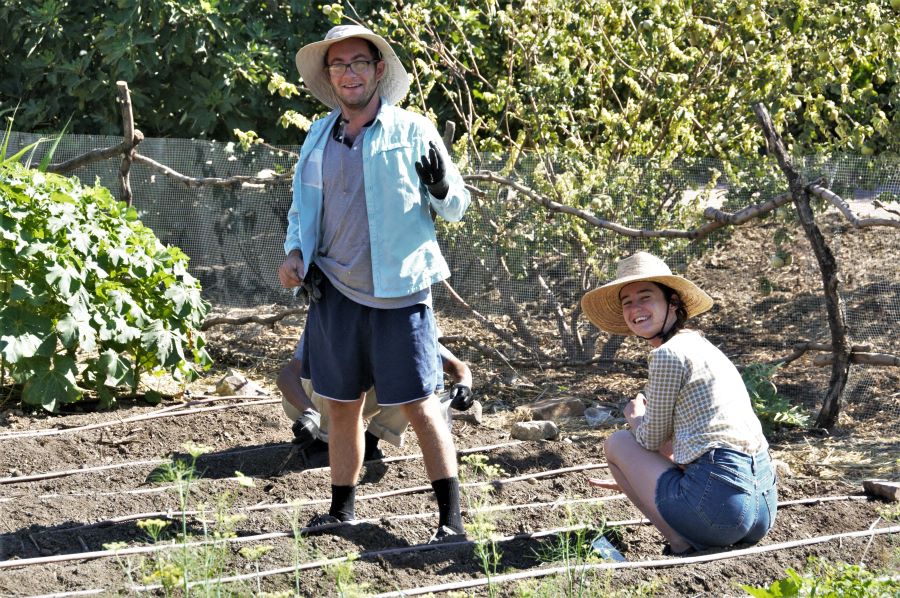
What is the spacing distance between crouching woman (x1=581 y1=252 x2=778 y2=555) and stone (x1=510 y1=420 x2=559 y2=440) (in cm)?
152

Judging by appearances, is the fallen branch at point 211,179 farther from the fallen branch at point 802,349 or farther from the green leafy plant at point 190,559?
the green leafy plant at point 190,559

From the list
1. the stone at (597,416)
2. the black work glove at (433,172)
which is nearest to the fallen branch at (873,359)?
the stone at (597,416)

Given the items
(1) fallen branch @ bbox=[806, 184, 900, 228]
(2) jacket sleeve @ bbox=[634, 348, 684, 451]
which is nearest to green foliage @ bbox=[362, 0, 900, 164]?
(1) fallen branch @ bbox=[806, 184, 900, 228]

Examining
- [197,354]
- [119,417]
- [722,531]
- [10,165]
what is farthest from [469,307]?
[722,531]

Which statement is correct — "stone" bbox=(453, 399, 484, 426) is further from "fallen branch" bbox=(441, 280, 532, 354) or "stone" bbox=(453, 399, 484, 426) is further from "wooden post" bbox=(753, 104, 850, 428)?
"wooden post" bbox=(753, 104, 850, 428)

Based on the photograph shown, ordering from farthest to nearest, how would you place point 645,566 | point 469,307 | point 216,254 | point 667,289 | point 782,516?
1. point 216,254
2. point 469,307
3. point 782,516
4. point 667,289
5. point 645,566

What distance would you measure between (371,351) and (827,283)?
2.65m

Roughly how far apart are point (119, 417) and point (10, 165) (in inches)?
53.7

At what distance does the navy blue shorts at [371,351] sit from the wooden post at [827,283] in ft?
7.87

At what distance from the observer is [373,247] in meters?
3.98

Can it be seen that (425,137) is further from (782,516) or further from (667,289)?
(782,516)

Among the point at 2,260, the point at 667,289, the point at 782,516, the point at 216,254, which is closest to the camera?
the point at 667,289

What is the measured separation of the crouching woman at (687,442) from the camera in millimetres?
3752

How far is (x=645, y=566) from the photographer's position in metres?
3.67
